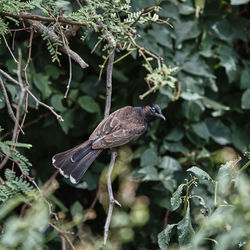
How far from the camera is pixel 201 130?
4.07 m

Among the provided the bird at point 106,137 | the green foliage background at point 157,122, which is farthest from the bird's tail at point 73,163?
the green foliage background at point 157,122

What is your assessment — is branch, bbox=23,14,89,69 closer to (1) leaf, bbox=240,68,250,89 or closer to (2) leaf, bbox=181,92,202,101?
(2) leaf, bbox=181,92,202,101

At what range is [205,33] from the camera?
4.05 meters

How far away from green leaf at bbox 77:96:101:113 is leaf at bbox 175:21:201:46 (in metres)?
0.77

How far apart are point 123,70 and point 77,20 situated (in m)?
1.42

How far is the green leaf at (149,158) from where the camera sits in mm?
3955

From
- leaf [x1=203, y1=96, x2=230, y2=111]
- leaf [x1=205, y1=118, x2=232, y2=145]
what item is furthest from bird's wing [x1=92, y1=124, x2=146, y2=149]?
leaf [x1=205, y1=118, x2=232, y2=145]

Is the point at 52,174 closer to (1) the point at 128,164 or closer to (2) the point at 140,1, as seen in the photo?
(1) the point at 128,164

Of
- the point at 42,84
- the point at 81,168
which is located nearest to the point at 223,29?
the point at 42,84

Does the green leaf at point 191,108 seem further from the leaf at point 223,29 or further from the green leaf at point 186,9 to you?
the green leaf at point 186,9

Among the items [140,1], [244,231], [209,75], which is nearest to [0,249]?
[244,231]

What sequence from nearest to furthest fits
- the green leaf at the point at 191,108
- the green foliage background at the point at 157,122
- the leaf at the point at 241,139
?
1. the green foliage background at the point at 157,122
2. the green leaf at the point at 191,108
3. the leaf at the point at 241,139

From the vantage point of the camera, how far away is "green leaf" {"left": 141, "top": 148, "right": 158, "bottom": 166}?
3.96 meters

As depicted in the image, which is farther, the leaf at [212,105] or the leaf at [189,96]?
the leaf at [212,105]
